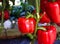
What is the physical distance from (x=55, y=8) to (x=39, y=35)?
0.08m

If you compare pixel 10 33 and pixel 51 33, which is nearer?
pixel 51 33

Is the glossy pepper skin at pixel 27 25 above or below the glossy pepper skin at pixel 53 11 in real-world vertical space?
below

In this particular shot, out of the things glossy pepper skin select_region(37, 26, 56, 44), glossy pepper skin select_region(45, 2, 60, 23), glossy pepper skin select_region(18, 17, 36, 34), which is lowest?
glossy pepper skin select_region(37, 26, 56, 44)

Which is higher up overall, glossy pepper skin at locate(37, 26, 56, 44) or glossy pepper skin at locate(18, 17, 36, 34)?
glossy pepper skin at locate(18, 17, 36, 34)

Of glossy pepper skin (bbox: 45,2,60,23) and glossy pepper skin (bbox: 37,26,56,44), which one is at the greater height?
glossy pepper skin (bbox: 45,2,60,23)

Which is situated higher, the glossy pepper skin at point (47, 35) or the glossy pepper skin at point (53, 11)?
the glossy pepper skin at point (53, 11)

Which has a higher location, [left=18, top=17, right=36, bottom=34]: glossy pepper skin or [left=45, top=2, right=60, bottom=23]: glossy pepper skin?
[left=45, top=2, right=60, bottom=23]: glossy pepper skin

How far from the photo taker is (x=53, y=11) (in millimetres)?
486

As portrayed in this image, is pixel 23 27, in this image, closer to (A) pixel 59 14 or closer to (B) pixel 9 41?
(A) pixel 59 14

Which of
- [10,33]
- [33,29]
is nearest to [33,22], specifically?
[33,29]

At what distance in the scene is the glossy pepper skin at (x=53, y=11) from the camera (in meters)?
0.48

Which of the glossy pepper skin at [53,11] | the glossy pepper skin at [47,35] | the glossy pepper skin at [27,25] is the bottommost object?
the glossy pepper skin at [47,35]

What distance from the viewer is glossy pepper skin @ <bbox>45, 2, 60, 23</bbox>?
475mm

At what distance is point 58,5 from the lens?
484 mm
